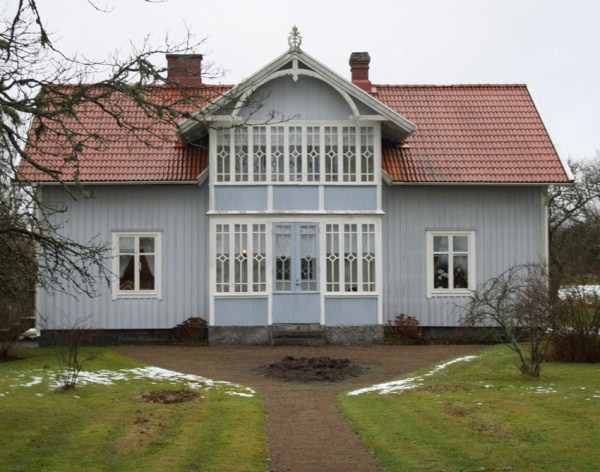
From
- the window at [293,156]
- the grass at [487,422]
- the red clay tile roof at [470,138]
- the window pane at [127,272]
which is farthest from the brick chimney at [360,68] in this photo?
the grass at [487,422]

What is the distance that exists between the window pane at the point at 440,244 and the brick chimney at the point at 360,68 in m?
5.01

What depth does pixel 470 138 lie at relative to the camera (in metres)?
23.5

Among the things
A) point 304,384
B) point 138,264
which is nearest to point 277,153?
point 138,264

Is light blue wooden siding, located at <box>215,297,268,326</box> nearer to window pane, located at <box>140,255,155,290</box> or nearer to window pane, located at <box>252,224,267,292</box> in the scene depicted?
window pane, located at <box>252,224,267,292</box>

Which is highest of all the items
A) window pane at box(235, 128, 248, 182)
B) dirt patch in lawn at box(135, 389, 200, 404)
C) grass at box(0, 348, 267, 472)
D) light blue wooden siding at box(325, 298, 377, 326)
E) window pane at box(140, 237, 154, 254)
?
window pane at box(235, 128, 248, 182)

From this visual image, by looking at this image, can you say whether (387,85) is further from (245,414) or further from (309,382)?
(245,414)

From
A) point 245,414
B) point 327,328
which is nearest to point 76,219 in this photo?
point 327,328

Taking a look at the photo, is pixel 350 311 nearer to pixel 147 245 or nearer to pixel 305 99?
pixel 305 99

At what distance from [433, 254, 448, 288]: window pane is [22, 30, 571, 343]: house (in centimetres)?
5

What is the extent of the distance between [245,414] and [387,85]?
1530 centimetres

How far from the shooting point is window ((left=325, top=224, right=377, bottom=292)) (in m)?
21.6

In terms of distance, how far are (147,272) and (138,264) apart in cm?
31

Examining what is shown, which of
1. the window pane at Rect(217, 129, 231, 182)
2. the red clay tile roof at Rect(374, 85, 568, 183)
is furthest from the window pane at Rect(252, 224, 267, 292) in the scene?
the red clay tile roof at Rect(374, 85, 568, 183)

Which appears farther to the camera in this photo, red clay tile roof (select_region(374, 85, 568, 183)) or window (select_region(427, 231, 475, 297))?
window (select_region(427, 231, 475, 297))
